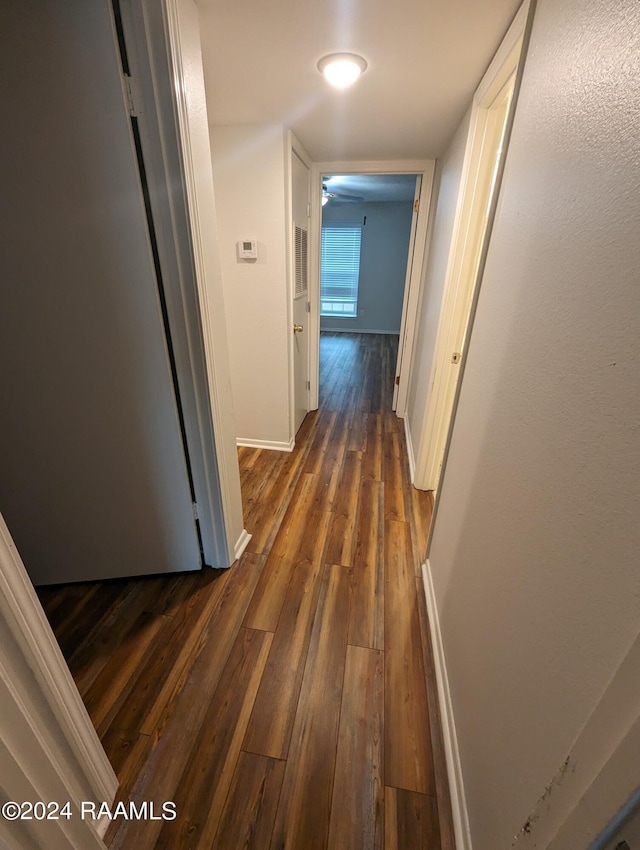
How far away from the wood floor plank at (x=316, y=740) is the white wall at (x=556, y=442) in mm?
401

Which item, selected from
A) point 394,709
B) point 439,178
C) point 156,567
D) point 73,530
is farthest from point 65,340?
point 439,178

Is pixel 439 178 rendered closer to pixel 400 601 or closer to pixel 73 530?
pixel 400 601

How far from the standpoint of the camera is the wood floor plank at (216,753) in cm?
91

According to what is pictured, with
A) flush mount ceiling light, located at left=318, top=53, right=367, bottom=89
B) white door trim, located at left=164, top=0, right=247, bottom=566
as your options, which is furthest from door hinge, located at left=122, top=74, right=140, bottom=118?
flush mount ceiling light, located at left=318, top=53, right=367, bottom=89

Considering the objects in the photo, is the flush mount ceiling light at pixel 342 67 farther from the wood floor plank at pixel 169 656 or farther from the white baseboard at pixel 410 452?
the wood floor plank at pixel 169 656

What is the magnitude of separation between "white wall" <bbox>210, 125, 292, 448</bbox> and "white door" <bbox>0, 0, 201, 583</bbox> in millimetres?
1291

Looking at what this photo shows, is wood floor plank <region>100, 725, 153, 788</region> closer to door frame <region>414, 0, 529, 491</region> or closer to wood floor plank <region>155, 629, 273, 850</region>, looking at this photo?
wood floor plank <region>155, 629, 273, 850</region>

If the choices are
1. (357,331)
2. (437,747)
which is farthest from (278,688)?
(357,331)

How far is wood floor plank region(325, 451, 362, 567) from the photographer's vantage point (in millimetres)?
1816

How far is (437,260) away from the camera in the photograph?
2213 mm

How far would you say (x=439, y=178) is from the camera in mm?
2482

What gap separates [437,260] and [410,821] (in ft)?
8.43

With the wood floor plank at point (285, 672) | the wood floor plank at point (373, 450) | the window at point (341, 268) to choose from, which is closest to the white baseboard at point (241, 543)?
the wood floor plank at point (285, 672)

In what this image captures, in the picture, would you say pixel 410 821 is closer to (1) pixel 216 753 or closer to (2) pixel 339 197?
(1) pixel 216 753
